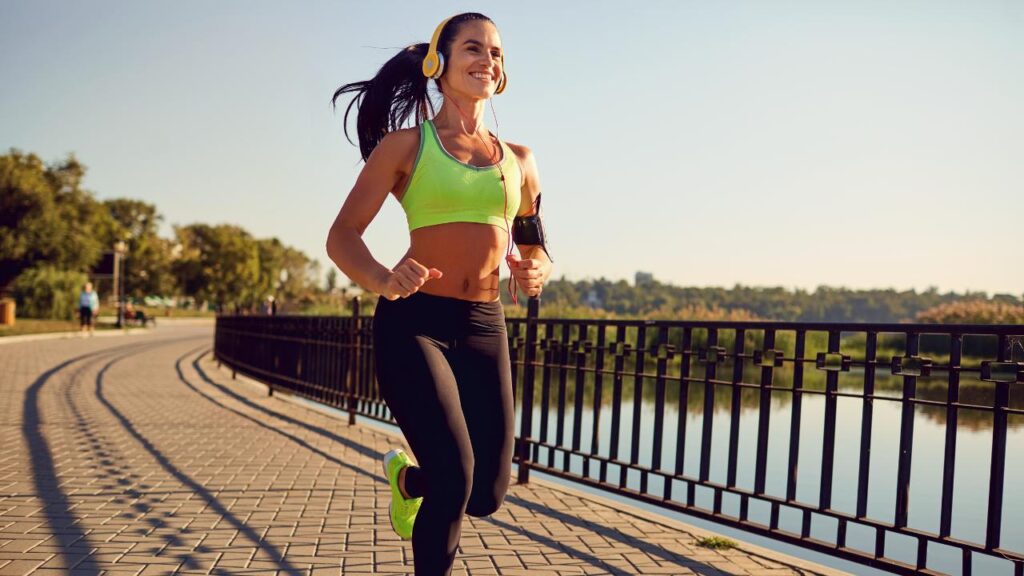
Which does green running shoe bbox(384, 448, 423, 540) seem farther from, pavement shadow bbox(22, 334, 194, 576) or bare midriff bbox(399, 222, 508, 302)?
pavement shadow bbox(22, 334, 194, 576)

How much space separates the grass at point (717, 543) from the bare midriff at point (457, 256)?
9.29 ft

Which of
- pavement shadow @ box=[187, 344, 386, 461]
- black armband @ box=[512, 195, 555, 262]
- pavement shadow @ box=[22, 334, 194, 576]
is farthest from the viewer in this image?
pavement shadow @ box=[187, 344, 386, 461]

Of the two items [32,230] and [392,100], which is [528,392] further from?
[32,230]

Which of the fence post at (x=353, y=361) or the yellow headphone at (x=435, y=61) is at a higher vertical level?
the yellow headphone at (x=435, y=61)

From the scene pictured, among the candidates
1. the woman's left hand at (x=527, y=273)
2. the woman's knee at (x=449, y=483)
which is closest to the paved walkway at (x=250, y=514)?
the woman's knee at (x=449, y=483)

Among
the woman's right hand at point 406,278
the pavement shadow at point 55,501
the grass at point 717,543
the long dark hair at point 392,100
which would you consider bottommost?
the pavement shadow at point 55,501

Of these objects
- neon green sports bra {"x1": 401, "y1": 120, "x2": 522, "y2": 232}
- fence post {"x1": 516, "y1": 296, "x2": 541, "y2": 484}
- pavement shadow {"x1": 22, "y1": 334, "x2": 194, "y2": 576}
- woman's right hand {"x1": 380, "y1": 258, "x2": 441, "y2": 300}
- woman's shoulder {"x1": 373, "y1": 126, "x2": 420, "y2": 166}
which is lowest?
pavement shadow {"x1": 22, "y1": 334, "x2": 194, "y2": 576}

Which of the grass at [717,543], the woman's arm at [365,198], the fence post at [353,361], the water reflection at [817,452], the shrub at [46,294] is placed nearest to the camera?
the woman's arm at [365,198]

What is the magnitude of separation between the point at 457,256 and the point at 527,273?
26 cm

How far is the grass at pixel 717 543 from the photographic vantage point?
501 cm

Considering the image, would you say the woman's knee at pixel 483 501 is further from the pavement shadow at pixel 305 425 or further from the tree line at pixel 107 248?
the tree line at pixel 107 248

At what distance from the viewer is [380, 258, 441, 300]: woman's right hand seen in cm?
257

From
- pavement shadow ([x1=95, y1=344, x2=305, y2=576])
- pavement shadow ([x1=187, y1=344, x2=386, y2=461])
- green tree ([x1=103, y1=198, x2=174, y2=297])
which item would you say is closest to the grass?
pavement shadow ([x1=95, y1=344, x2=305, y2=576])

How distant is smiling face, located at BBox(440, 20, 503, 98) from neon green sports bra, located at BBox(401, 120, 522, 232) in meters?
0.20
